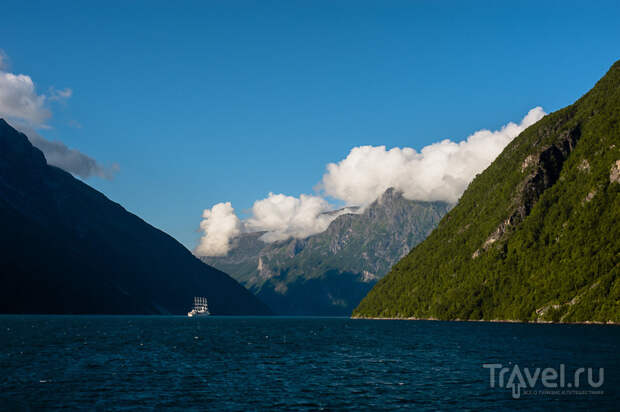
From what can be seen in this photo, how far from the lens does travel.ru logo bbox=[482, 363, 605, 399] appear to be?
5769 centimetres

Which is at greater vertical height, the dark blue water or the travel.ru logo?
the travel.ru logo

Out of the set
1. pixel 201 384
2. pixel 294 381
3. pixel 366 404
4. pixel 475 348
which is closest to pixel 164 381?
pixel 201 384

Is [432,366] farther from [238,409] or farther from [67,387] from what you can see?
[67,387]

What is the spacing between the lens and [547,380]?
65.2 metres

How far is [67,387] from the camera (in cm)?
6116

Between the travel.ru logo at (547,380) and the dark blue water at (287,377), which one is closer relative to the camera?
the dark blue water at (287,377)

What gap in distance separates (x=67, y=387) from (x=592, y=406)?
55.5 m

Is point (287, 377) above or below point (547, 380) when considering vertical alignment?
below

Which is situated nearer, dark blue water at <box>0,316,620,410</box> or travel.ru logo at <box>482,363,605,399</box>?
dark blue water at <box>0,316,620,410</box>

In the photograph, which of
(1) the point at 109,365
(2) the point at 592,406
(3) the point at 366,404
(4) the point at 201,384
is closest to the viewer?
(2) the point at 592,406

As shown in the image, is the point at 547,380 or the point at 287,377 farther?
the point at 287,377

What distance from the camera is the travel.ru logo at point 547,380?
5769 cm

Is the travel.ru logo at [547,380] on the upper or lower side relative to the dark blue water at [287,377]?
upper

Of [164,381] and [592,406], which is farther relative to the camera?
[164,381]
